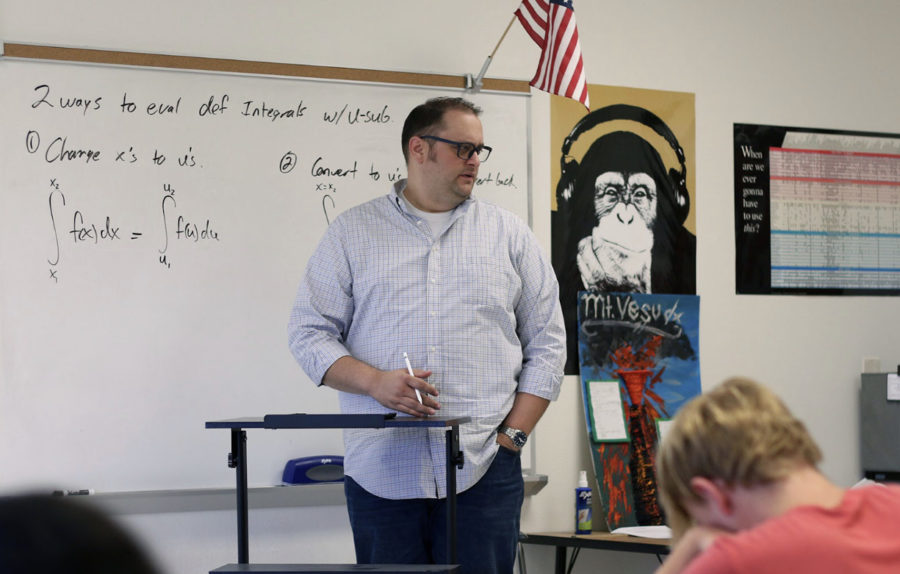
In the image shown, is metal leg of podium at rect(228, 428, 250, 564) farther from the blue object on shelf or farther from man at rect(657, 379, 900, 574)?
man at rect(657, 379, 900, 574)

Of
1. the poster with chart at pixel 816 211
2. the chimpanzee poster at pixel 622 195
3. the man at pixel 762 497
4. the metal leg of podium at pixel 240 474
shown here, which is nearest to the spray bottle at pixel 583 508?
the chimpanzee poster at pixel 622 195

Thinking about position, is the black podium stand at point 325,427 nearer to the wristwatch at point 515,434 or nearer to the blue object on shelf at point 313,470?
the wristwatch at point 515,434

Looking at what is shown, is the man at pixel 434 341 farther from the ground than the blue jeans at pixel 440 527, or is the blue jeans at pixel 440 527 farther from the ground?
the man at pixel 434 341

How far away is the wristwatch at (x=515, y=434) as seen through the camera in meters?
2.50

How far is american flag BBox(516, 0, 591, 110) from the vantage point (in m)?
3.27

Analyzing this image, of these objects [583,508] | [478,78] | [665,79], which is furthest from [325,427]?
[665,79]

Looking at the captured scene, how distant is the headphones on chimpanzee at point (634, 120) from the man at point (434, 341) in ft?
3.35

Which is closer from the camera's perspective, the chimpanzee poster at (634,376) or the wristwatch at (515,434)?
the wristwatch at (515,434)

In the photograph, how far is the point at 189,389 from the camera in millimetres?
3219

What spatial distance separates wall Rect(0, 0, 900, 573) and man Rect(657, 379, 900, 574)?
2.37 meters

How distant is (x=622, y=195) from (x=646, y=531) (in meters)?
1.20

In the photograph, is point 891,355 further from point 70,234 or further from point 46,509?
point 46,509

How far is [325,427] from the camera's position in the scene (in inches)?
83.3

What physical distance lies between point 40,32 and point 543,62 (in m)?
1.58
